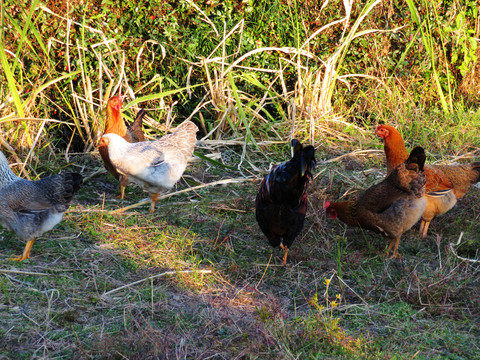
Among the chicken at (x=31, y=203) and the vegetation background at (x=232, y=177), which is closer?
the vegetation background at (x=232, y=177)

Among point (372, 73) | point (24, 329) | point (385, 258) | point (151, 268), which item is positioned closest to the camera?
point (24, 329)

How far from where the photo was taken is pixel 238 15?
6.13 m

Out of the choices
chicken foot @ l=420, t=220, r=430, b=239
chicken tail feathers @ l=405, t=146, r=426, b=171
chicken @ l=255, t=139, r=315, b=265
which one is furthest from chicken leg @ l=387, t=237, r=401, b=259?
chicken @ l=255, t=139, r=315, b=265

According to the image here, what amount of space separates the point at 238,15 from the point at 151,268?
3.76 metres

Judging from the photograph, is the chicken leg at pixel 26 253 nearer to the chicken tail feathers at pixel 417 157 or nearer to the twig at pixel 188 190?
the twig at pixel 188 190

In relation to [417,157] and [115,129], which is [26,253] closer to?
[115,129]

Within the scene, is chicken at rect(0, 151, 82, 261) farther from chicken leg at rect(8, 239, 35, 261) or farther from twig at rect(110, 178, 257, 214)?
twig at rect(110, 178, 257, 214)

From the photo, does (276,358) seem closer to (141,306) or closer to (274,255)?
(141,306)

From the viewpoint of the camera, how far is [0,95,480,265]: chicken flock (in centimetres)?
348

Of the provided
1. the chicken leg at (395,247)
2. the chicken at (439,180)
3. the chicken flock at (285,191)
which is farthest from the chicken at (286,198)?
the chicken at (439,180)

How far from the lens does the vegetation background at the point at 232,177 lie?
2.78m

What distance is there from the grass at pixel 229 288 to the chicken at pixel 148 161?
26 centimetres

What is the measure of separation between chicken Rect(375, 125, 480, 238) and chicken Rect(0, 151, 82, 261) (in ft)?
8.70

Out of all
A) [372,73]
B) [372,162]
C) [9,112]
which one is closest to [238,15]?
[372,73]
